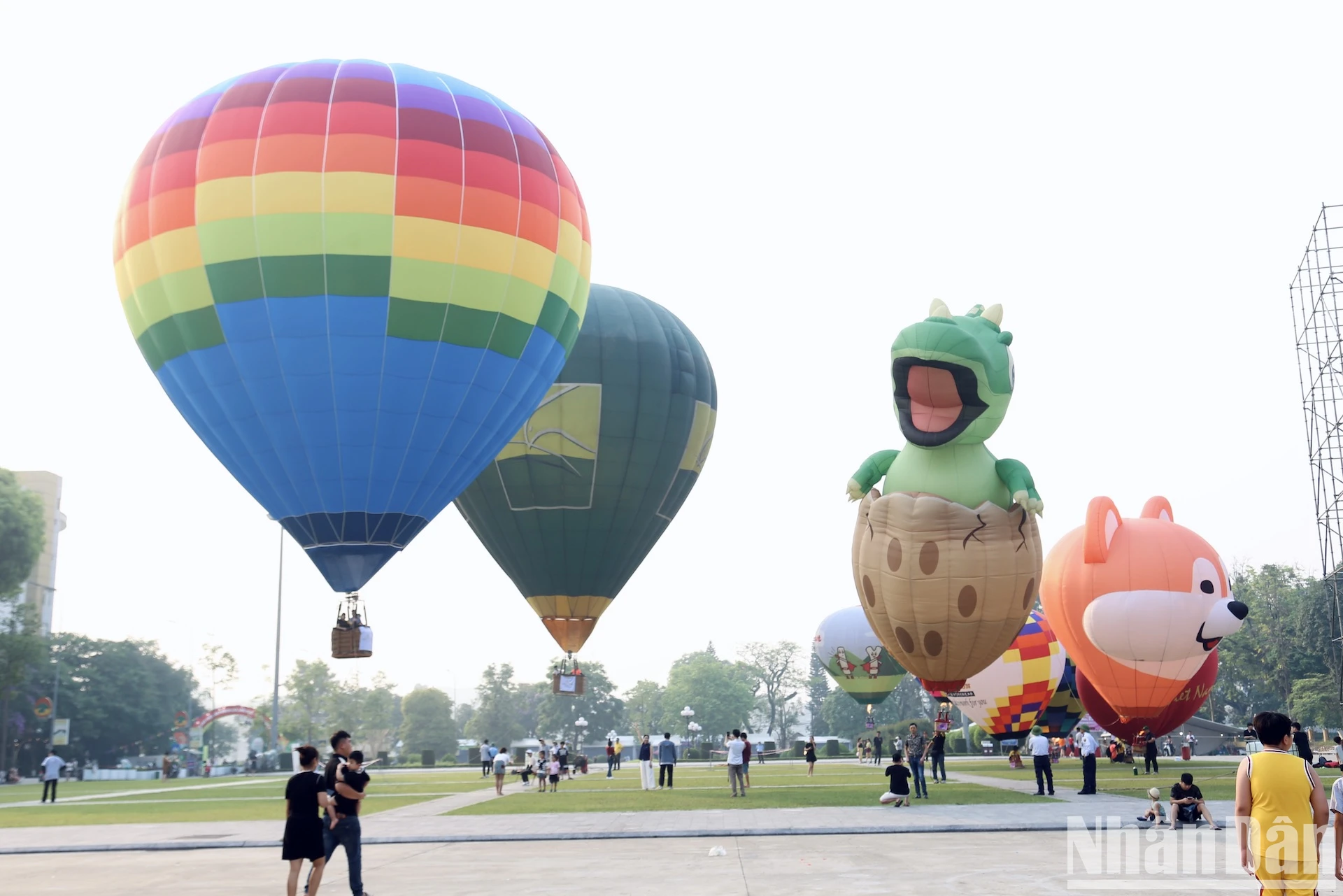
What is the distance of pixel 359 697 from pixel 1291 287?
10172cm

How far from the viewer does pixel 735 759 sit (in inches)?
1010

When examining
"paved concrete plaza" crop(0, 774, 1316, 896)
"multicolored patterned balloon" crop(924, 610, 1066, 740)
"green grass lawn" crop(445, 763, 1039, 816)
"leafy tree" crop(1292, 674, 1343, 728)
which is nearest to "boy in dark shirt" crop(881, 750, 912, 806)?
"paved concrete plaza" crop(0, 774, 1316, 896)

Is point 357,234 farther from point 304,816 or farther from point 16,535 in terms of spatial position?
point 16,535

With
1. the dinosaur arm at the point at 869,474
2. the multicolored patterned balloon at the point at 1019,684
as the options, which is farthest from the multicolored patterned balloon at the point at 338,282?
the multicolored patterned balloon at the point at 1019,684

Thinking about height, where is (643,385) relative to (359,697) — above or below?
above

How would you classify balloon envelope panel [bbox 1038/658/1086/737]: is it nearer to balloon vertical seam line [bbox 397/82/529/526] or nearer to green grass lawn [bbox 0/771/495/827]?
green grass lawn [bbox 0/771/495/827]

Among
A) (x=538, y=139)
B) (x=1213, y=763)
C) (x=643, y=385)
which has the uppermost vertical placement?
(x=538, y=139)

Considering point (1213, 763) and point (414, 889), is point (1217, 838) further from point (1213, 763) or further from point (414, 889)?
point (1213, 763)

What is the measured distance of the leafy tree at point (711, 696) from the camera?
122 meters

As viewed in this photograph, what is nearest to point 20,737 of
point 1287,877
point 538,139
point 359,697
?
point 359,697

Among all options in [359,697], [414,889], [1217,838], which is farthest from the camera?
[359,697]

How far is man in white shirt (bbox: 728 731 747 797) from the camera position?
25656 mm

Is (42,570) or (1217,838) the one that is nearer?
(1217,838)

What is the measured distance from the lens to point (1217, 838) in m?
15.7
